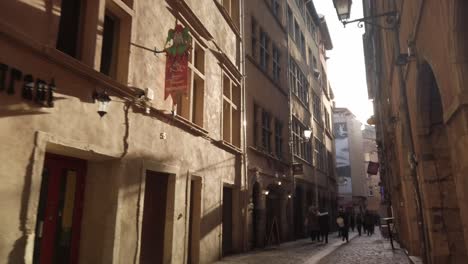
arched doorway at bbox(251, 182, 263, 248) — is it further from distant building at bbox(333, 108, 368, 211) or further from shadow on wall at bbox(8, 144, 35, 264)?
distant building at bbox(333, 108, 368, 211)

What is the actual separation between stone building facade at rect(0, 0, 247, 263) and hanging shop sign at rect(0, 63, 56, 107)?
0.5 inches

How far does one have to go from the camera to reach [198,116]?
35.8ft

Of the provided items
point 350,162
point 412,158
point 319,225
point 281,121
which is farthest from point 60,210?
point 350,162

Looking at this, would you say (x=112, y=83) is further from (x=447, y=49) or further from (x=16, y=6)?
(x=447, y=49)

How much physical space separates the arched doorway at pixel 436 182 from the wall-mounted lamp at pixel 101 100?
17.6ft

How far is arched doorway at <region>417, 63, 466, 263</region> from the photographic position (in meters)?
7.36

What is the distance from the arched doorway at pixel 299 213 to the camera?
2070 cm

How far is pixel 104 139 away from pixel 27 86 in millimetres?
1683

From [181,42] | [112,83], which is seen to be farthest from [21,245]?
[181,42]

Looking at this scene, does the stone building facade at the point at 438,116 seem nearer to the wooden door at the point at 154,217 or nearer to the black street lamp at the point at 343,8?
the black street lamp at the point at 343,8

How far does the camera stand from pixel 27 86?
519cm

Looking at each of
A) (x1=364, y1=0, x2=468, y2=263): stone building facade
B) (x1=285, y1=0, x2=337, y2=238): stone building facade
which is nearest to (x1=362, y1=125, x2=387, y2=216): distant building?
(x1=285, y1=0, x2=337, y2=238): stone building facade

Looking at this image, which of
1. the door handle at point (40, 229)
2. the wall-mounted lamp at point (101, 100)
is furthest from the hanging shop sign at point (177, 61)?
the door handle at point (40, 229)

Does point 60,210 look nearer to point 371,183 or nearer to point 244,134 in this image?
point 244,134
